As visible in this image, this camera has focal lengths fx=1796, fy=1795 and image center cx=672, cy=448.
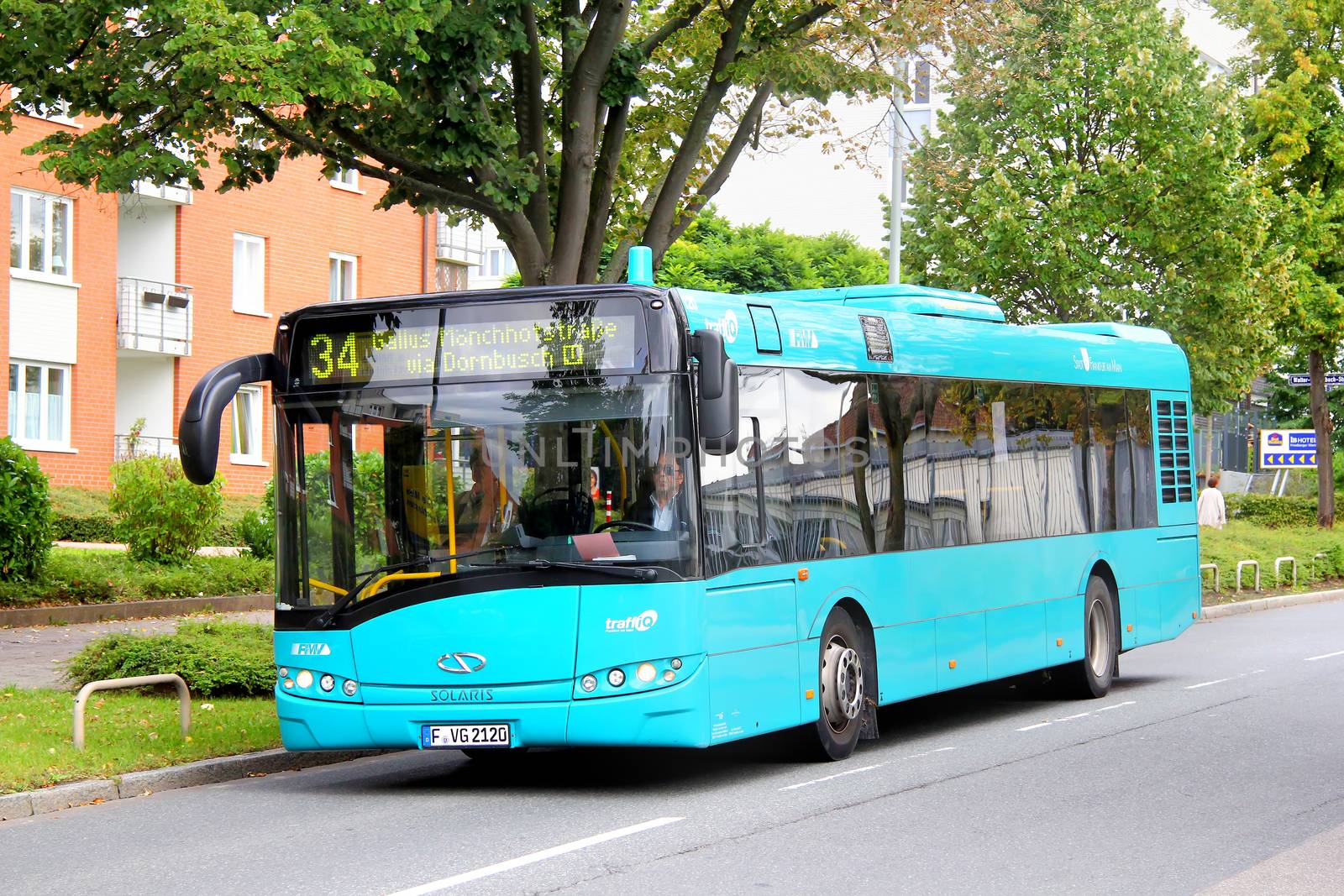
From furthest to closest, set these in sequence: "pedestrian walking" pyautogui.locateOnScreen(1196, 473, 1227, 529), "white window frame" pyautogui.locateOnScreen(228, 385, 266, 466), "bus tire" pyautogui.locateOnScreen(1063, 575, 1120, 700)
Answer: "white window frame" pyautogui.locateOnScreen(228, 385, 266, 466) < "pedestrian walking" pyautogui.locateOnScreen(1196, 473, 1227, 529) < "bus tire" pyautogui.locateOnScreen(1063, 575, 1120, 700)

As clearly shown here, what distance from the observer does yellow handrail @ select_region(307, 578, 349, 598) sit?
10441 millimetres

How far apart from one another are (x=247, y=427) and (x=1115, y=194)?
19288mm

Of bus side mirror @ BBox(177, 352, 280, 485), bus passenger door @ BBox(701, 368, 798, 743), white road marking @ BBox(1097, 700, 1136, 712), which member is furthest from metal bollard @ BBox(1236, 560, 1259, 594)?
bus side mirror @ BBox(177, 352, 280, 485)

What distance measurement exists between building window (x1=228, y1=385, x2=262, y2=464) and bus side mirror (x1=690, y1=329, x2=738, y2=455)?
29.2 m

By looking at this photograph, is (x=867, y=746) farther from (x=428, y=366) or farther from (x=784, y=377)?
(x=428, y=366)

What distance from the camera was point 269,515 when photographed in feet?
86.5

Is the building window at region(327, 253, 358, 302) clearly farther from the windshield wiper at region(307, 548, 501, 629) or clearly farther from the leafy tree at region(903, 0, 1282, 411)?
the windshield wiper at region(307, 548, 501, 629)

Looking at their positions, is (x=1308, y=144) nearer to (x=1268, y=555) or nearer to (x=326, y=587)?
(x=1268, y=555)

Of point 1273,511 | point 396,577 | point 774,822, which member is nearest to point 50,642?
point 396,577

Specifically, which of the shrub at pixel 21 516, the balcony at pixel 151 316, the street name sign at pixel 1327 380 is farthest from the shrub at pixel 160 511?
the street name sign at pixel 1327 380

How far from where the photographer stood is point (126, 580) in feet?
72.6

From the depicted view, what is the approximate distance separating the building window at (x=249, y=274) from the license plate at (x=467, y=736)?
97.8 feet

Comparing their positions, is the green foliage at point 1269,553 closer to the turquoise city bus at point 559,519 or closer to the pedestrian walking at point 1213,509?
the pedestrian walking at point 1213,509

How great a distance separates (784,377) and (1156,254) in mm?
19415
